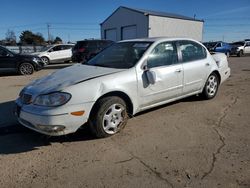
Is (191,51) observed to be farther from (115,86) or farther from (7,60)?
(7,60)

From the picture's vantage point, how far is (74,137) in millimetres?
4359

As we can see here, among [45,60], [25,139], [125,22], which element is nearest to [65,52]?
[45,60]

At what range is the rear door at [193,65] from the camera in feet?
18.3

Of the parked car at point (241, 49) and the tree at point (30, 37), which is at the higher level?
the tree at point (30, 37)

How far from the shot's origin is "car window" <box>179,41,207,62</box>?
5.62 meters

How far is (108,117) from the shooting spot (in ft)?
13.8

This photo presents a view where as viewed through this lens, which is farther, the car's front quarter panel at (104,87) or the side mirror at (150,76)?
the side mirror at (150,76)

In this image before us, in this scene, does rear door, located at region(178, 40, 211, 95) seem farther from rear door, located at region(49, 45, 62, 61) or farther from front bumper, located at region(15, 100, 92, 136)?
rear door, located at region(49, 45, 62, 61)

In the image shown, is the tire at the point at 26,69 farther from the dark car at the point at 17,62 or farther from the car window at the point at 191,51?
the car window at the point at 191,51

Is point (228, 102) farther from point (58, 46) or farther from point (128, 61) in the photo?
point (58, 46)

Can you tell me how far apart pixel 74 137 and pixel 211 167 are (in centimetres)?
214

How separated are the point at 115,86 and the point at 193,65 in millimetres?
2218

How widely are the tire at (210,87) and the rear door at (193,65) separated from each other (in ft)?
0.79

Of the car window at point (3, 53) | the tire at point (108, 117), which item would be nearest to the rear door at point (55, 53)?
the car window at point (3, 53)
